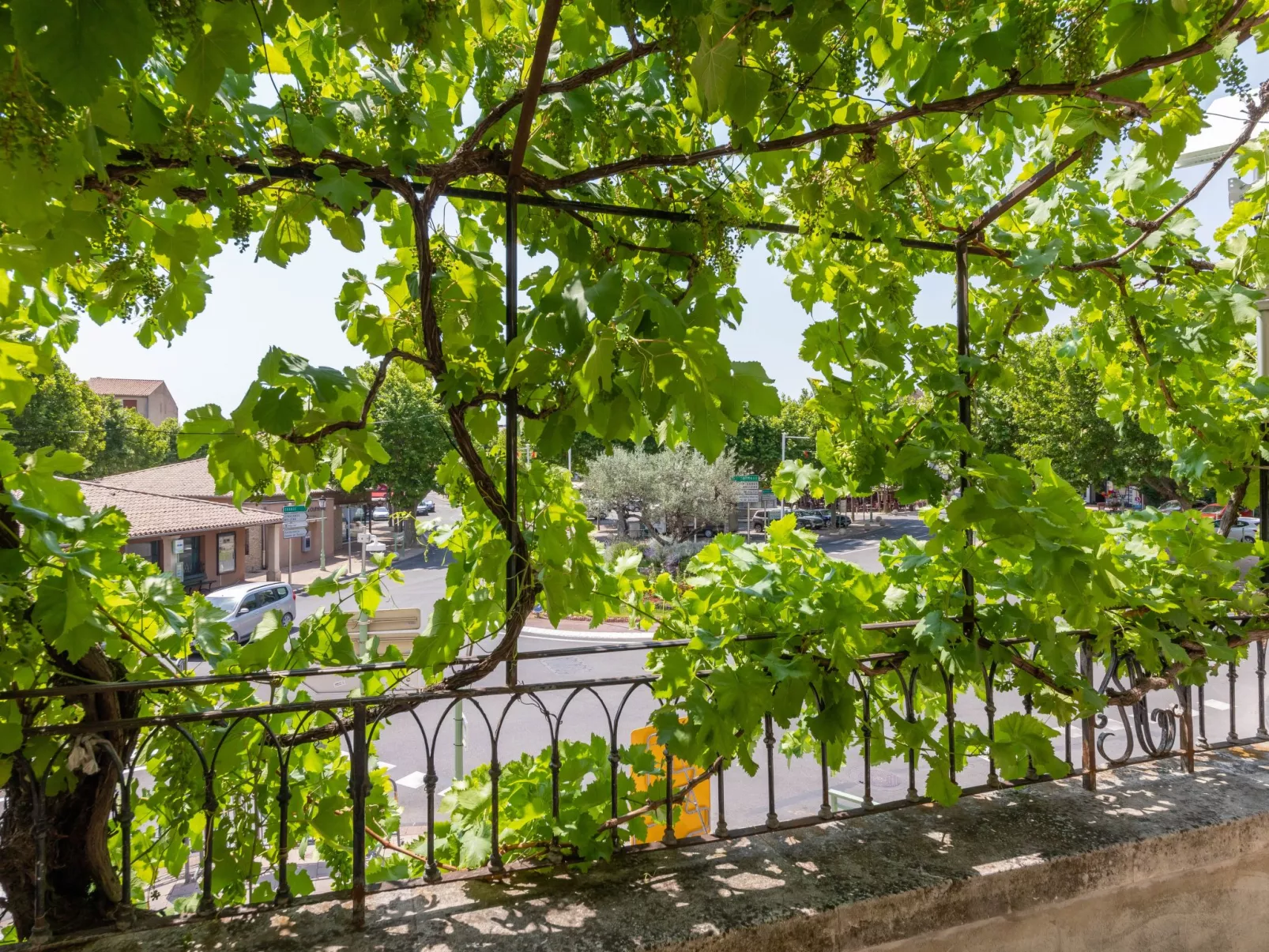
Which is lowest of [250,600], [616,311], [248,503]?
[250,600]

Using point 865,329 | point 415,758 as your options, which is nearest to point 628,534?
point 415,758

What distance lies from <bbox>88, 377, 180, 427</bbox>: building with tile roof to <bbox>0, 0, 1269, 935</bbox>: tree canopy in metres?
23.2

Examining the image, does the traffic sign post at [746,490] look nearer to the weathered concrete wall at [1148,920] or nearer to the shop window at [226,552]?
the shop window at [226,552]

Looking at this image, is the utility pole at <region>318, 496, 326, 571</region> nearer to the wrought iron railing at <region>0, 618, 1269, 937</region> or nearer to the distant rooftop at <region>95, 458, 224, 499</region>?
the wrought iron railing at <region>0, 618, 1269, 937</region>

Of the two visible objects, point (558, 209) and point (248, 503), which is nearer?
point (558, 209)

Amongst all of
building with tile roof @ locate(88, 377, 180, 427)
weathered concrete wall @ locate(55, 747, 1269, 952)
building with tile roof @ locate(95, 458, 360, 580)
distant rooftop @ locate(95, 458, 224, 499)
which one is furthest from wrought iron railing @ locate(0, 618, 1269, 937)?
building with tile roof @ locate(88, 377, 180, 427)

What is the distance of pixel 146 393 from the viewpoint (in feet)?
72.9

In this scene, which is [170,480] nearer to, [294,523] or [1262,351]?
[294,523]

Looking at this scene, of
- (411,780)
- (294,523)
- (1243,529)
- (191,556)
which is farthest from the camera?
(191,556)

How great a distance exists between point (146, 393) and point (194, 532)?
12.9m

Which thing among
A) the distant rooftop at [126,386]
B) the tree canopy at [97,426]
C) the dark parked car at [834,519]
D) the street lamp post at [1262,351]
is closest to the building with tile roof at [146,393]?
the distant rooftop at [126,386]

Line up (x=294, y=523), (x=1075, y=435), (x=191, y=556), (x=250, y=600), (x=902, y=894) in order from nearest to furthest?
(x=902, y=894), (x=294, y=523), (x=250, y=600), (x=1075, y=435), (x=191, y=556)

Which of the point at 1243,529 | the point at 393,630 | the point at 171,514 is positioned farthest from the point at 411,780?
the point at 1243,529

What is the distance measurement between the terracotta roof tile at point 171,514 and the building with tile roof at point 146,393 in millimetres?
8771
